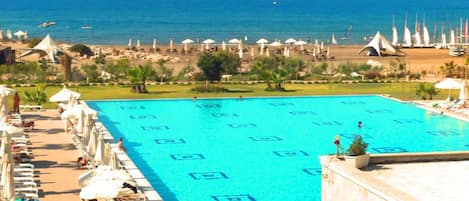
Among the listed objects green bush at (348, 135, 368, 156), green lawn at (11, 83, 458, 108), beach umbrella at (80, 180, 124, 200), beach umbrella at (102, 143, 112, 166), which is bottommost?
beach umbrella at (80, 180, 124, 200)

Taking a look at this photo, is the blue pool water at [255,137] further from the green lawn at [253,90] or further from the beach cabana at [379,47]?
the beach cabana at [379,47]

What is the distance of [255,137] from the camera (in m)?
25.6

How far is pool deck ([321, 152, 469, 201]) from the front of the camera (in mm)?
13906

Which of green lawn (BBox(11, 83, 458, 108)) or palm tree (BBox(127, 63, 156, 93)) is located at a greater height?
palm tree (BBox(127, 63, 156, 93))

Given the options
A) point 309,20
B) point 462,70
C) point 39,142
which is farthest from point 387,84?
point 309,20

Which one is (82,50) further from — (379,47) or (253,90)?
(379,47)

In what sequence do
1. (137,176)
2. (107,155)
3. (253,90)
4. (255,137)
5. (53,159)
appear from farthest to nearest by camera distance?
(253,90), (255,137), (53,159), (137,176), (107,155)

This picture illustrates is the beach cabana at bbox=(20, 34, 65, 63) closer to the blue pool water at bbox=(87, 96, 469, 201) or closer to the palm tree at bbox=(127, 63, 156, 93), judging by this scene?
the palm tree at bbox=(127, 63, 156, 93)

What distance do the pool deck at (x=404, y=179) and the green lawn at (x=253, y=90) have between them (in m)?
17.6

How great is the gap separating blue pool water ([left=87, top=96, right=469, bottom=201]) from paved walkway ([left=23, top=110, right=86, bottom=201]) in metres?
1.70

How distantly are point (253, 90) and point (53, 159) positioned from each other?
1619cm

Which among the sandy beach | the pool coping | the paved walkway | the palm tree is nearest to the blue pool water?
the pool coping

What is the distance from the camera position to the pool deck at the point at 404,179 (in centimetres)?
1391

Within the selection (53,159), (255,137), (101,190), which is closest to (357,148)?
(101,190)
